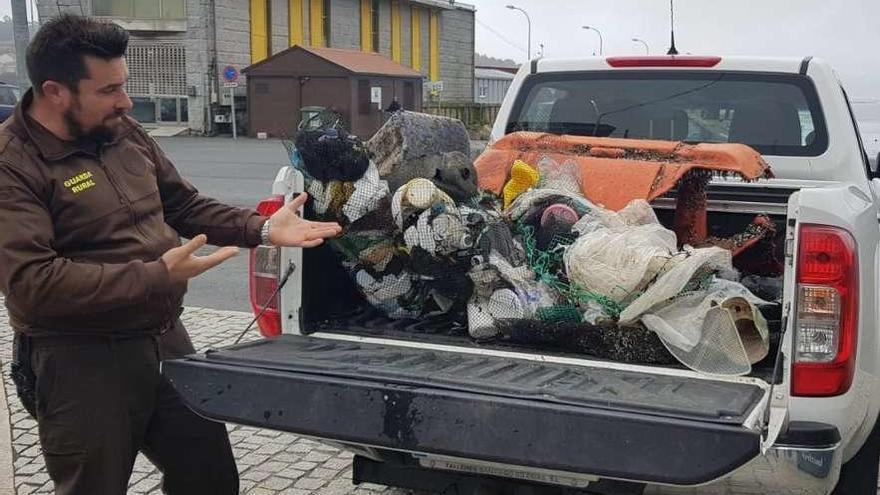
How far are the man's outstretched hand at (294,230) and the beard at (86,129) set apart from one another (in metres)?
0.61

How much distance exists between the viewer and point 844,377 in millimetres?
2988

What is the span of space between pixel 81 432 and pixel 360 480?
1.06 meters

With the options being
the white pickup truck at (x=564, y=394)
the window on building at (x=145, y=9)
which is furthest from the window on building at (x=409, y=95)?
the white pickup truck at (x=564, y=394)

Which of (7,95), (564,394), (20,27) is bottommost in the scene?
(564,394)

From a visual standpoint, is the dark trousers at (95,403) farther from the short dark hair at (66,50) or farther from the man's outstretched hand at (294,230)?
the short dark hair at (66,50)

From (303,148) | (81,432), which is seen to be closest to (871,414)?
(303,148)

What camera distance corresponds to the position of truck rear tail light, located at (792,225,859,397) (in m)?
→ 2.92

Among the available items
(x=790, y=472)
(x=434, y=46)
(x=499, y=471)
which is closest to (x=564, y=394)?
(x=499, y=471)

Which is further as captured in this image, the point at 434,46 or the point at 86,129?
the point at 434,46

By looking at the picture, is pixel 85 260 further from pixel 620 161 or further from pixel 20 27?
pixel 20 27

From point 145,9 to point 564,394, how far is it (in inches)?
1374

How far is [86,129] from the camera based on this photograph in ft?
9.92

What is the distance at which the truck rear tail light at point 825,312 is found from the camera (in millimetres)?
2924

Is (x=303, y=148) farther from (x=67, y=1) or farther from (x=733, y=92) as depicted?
(x=67, y=1)
